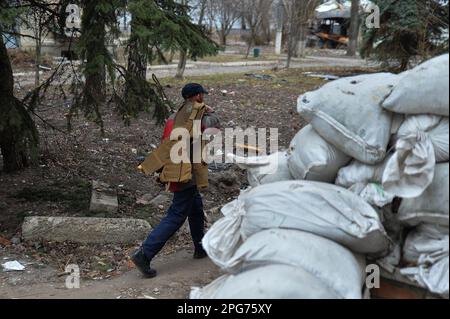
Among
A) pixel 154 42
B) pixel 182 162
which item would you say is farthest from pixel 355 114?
pixel 154 42

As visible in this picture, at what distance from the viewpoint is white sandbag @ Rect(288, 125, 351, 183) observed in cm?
281

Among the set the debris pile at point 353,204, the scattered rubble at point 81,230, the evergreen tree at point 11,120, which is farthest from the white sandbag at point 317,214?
the evergreen tree at point 11,120

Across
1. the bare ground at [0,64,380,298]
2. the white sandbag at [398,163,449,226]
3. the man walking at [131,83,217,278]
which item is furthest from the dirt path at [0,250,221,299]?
the white sandbag at [398,163,449,226]

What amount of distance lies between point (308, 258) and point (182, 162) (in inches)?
66.0

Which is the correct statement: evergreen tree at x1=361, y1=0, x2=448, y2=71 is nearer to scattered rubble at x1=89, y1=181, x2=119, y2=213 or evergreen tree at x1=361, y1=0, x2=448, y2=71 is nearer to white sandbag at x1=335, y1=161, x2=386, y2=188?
scattered rubble at x1=89, y1=181, x2=119, y2=213

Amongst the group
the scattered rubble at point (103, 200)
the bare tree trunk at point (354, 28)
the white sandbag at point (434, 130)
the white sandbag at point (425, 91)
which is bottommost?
the scattered rubble at point (103, 200)

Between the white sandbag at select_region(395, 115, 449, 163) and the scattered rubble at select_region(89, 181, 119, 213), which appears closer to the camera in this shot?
the white sandbag at select_region(395, 115, 449, 163)

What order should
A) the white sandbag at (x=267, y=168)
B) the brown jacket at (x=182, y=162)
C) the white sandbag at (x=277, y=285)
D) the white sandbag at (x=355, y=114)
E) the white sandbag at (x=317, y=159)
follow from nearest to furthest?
the white sandbag at (x=277, y=285) → the white sandbag at (x=355, y=114) → the white sandbag at (x=317, y=159) → the white sandbag at (x=267, y=168) → the brown jacket at (x=182, y=162)

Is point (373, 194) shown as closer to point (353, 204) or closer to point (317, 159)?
point (353, 204)

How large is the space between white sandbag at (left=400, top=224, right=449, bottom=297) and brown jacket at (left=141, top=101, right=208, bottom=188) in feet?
5.71

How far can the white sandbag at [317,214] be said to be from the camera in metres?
2.46

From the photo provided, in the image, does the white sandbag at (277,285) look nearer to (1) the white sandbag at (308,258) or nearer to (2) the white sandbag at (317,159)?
(1) the white sandbag at (308,258)

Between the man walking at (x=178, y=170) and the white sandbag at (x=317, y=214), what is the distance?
3.61 feet
